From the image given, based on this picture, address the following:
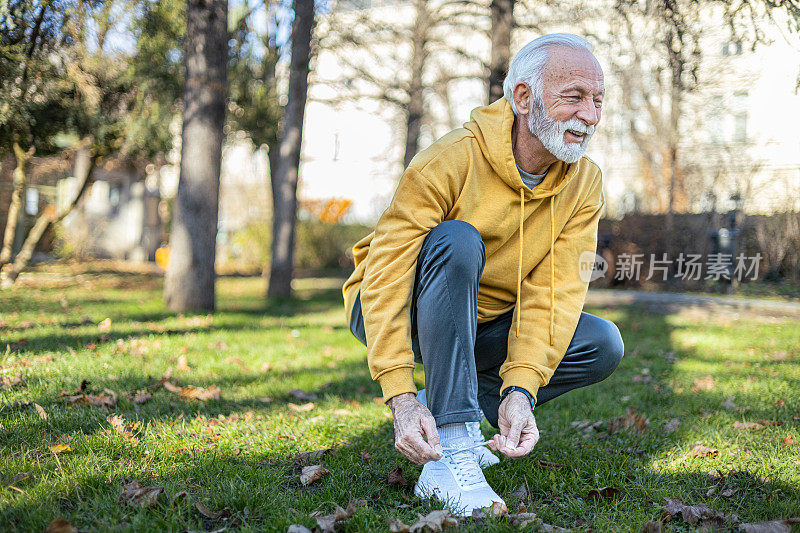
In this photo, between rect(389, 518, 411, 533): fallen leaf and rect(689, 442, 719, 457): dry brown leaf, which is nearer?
rect(389, 518, 411, 533): fallen leaf

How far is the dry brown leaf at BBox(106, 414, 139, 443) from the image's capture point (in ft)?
8.40

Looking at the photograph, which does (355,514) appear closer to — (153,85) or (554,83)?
(554,83)

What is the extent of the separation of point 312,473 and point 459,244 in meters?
1.05

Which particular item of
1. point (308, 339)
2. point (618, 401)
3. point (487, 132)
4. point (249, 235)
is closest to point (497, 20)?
point (308, 339)

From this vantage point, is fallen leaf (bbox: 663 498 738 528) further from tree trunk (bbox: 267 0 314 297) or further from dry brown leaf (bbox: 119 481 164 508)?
tree trunk (bbox: 267 0 314 297)

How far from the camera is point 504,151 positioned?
7.37ft

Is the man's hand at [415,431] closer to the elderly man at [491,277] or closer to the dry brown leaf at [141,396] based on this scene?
the elderly man at [491,277]

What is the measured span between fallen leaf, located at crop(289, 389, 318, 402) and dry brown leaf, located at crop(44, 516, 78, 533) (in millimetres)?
1968

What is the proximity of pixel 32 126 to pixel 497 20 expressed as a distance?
17.4 feet

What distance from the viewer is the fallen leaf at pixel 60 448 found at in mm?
2303

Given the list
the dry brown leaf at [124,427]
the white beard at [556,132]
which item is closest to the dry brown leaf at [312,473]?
the dry brown leaf at [124,427]

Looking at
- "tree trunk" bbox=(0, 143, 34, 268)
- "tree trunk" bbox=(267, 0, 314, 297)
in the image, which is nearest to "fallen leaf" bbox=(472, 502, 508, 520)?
"tree trunk" bbox=(0, 143, 34, 268)

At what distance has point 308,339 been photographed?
5.82 metres

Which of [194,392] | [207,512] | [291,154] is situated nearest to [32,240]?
[291,154]
